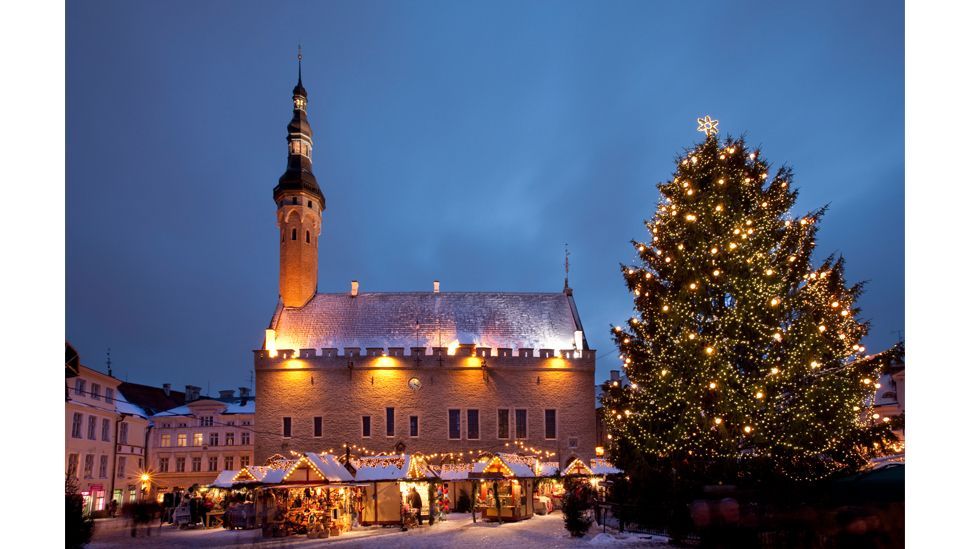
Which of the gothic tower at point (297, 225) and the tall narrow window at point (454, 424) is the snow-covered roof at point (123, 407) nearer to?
the gothic tower at point (297, 225)

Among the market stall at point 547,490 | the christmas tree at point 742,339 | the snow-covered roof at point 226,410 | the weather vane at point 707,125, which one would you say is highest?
the weather vane at point 707,125

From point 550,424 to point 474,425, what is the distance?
10.2ft

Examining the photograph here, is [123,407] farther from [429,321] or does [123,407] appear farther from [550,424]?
[550,424]

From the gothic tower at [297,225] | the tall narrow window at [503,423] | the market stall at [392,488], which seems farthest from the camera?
the gothic tower at [297,225]

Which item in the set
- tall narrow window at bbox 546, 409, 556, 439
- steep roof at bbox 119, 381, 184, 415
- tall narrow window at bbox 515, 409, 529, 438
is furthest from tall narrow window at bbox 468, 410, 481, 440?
steep roof at bbox 119, 381, 184, 415

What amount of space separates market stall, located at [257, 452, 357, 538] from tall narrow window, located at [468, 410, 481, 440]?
1073cm

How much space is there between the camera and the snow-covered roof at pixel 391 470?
63.6 feet

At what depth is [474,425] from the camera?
1192 inches

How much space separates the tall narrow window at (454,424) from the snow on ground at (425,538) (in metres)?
8.44

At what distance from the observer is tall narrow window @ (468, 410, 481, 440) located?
3017 centimetres

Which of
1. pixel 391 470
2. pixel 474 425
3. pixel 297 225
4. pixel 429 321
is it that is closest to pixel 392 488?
pixel 391 470

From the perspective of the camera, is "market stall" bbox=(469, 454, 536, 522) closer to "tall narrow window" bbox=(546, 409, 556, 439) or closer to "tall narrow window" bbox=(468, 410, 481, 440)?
"tall narrow window" bbox=(468, 410, 481, 440)

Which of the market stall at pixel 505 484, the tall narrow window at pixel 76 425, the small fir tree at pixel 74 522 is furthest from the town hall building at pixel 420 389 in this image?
the small fir tree at pixel 74 522

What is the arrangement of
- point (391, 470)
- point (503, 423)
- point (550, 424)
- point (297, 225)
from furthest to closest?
point (297, 225)
point (550, 424)
point (503, 423)
point (391, 470)
